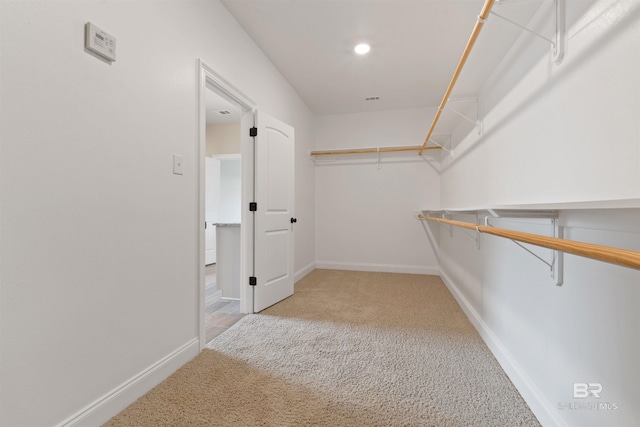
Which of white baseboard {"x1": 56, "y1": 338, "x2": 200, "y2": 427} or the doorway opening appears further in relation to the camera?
the doorway opening

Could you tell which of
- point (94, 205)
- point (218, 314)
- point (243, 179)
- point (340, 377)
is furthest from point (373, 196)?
point (94, 205)

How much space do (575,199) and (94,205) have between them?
2.08 m

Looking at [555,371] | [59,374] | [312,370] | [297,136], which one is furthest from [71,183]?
[297,136]

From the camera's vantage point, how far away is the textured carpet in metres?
1.28

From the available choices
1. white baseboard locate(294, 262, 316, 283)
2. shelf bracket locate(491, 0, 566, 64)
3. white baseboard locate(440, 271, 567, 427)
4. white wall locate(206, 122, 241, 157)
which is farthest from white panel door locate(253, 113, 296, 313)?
white wall locate(206, 122, 241, 157)

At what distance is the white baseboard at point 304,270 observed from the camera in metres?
3.79

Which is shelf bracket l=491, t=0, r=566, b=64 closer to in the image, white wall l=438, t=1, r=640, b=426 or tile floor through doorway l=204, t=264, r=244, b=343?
white wall l=438, t=1, r=640, b=426

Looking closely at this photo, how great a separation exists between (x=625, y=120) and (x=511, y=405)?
134 cm

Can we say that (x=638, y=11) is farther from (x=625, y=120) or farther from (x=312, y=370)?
(x=312, y=370)

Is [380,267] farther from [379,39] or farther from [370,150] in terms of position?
[379,39]

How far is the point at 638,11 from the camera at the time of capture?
0.88 m

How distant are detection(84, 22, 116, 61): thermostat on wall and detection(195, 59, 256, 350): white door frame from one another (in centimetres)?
59

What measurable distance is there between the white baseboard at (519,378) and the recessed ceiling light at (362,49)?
8.52 feet

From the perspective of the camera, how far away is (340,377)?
5.22ft
